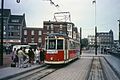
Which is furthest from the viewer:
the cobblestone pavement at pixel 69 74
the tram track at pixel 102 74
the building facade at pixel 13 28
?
the building facade at pixel 13 28

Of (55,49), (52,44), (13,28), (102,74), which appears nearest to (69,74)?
(102,74)

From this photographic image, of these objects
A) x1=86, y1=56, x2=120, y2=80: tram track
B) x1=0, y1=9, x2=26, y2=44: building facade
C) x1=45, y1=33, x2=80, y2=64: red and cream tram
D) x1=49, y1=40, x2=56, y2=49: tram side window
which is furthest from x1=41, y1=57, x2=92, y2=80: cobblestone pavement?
x1=0, y1=9, x2=26, y2=44: building facade

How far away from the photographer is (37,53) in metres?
32.5

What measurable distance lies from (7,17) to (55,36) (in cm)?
9132

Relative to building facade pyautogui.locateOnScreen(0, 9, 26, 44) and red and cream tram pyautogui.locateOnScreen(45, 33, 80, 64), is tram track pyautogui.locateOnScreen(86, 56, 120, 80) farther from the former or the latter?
building facade pyautogui.locateOnScreen(0, 9, 26, 44)

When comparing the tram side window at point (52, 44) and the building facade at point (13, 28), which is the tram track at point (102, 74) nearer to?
the tram side window at point (52, 44)

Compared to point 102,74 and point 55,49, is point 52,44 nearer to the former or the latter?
point 55,49

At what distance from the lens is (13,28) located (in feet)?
380

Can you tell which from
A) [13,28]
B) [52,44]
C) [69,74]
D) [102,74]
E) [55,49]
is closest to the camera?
[69,74]

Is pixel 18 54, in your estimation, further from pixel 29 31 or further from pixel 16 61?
pixel 29 31

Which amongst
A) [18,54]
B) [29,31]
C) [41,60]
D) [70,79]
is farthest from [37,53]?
[29,31]

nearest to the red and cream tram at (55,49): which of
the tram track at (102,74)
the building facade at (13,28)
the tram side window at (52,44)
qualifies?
the tram side window at (52,44)

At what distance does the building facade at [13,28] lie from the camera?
4339 inches

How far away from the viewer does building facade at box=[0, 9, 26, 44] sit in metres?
110
